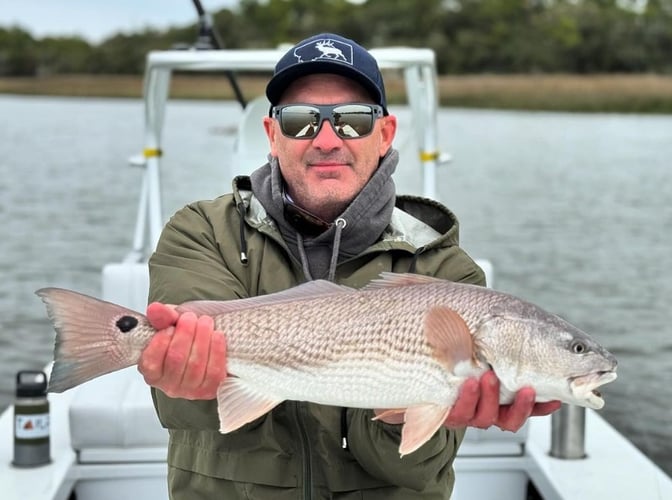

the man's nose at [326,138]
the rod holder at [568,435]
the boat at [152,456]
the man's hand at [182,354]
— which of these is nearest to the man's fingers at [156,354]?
the man's hand at [182,354]

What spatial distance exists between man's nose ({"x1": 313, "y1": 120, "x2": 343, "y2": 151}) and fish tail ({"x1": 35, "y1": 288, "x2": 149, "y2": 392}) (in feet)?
2.37

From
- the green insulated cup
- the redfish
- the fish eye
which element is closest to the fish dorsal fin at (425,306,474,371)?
the redfish

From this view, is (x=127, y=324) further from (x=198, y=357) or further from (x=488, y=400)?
(x=488, y=400)

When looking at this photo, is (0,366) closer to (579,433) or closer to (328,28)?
(579,433)

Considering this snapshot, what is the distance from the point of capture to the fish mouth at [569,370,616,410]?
2.35m

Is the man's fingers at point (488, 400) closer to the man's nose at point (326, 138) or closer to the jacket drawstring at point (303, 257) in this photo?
the jacket drawstring at point (303, 257)

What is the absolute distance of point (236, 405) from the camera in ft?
7.83

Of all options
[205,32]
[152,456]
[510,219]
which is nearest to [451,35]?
[510,219]

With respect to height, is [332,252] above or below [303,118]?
below

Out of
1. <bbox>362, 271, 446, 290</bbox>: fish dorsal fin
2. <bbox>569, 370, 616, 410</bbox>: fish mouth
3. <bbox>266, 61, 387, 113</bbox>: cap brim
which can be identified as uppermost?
<bbox>266, 61, 387, 113</bbox>: cap brim

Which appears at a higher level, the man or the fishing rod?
the fishing rod

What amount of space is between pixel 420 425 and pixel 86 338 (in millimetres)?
848

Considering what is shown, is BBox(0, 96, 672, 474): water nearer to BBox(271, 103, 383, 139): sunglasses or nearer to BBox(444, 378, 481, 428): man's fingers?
BBox(271, 103, 383, 139): sunglasses

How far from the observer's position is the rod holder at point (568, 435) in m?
4.59
